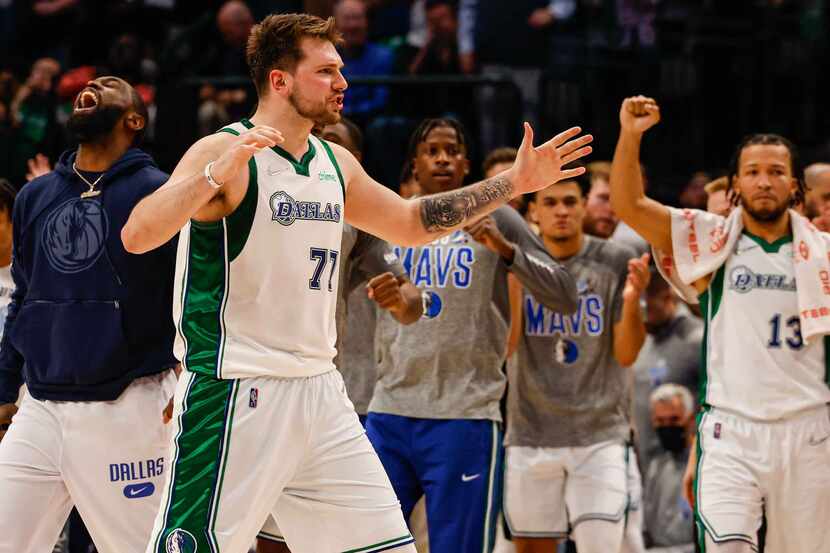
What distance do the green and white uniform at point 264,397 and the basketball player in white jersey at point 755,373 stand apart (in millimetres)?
1836

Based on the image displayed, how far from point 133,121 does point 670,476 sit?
4454mm

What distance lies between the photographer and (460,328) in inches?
242

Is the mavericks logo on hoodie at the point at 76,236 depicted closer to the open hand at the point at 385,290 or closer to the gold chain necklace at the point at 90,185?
the gold chain necklace at the point at 90,185

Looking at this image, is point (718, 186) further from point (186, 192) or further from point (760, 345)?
point (186, 192)

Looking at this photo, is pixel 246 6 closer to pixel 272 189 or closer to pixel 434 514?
pixel 434 514

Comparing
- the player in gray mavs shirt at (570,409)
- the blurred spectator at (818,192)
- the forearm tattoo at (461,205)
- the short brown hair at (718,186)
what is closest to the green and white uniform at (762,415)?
the player in gray mavs shirt at (570,409)

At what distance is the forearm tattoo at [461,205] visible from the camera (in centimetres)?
475

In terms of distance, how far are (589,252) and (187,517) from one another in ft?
10.6

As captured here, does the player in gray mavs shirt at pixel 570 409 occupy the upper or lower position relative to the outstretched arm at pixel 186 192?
lower

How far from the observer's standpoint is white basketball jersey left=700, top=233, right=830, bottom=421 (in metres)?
5.62

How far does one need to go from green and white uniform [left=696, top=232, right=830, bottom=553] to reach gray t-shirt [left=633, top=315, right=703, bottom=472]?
2.55 m

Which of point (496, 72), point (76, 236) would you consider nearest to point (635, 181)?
point (76, 236)

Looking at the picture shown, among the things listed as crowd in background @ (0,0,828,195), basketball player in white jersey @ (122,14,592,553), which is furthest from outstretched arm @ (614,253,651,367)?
crowd in background @ (0,0,828,195)

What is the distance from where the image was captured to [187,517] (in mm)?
4133
